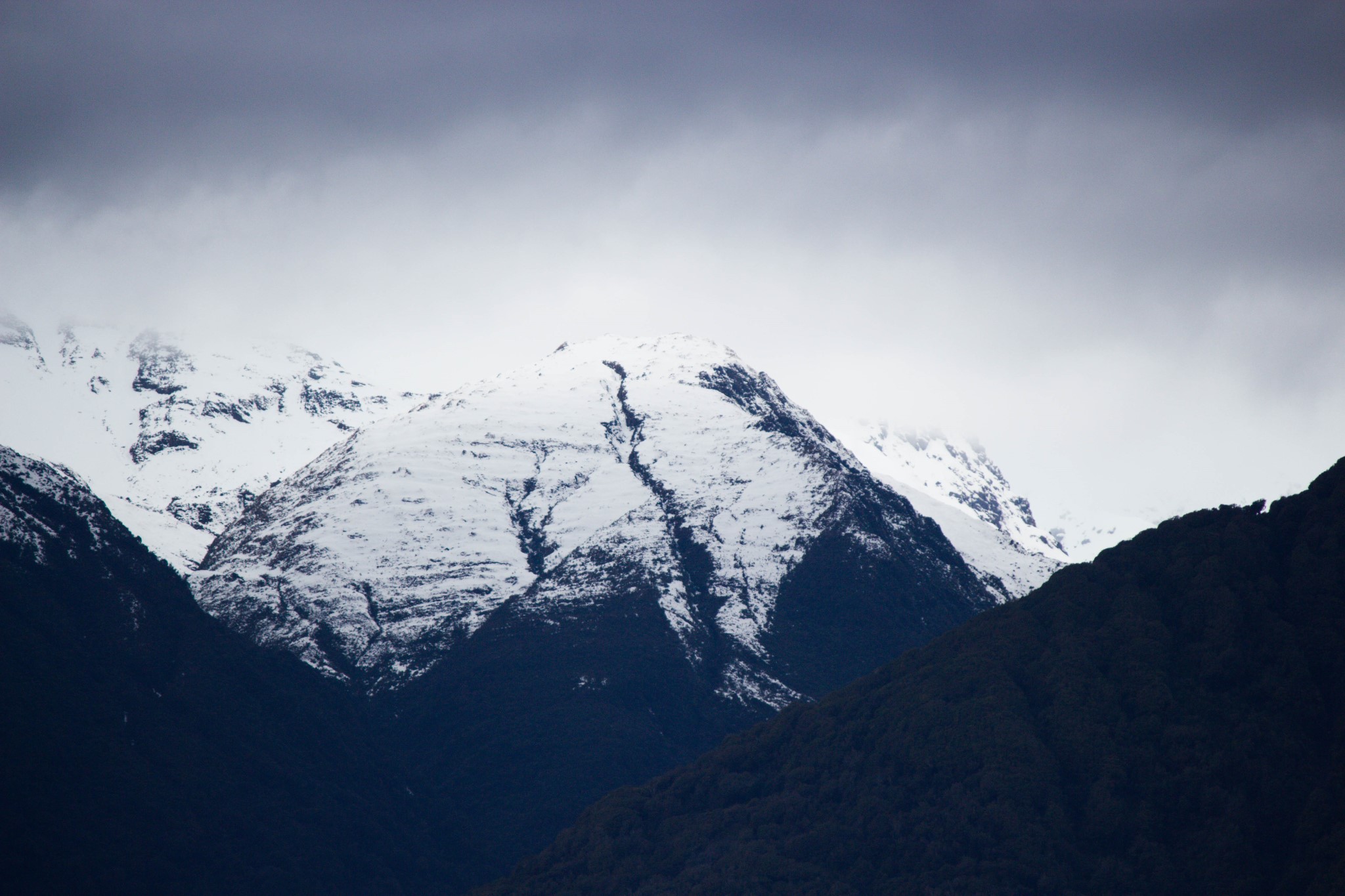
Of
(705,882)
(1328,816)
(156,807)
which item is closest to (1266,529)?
(1328,816)

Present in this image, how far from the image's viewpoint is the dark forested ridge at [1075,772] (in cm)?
16300

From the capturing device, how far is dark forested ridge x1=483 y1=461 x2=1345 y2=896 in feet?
535

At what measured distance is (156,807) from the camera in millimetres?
193625

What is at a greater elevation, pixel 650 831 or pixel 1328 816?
pixel 650 831

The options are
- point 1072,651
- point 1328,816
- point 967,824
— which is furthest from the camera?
point 1072,651

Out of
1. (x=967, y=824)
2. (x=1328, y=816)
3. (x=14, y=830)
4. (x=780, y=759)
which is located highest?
(x=14, y=830)

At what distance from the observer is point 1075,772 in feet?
575

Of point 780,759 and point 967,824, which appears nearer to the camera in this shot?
point 967,824

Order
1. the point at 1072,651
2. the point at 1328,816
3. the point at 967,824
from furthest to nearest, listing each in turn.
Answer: the point at 1072,651 → the point at 967,824 → the point at 1328,816

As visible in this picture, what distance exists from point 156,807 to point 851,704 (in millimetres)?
85560

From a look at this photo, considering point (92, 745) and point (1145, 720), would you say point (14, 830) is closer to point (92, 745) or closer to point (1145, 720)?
point (92, 745)

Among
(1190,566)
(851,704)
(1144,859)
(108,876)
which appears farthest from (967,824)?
(108,876)

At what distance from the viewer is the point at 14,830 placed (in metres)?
175

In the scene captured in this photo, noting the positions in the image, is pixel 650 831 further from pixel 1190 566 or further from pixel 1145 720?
pixel 1190 566
